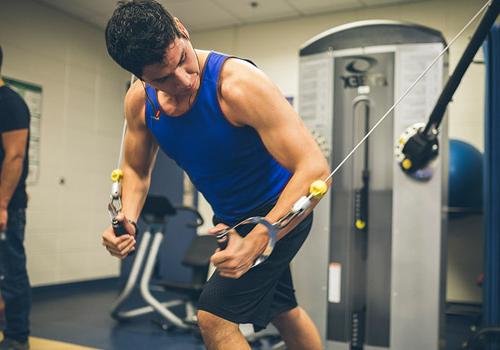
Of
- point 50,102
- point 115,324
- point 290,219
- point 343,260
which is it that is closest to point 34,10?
point 50,102

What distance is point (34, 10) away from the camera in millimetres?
4836

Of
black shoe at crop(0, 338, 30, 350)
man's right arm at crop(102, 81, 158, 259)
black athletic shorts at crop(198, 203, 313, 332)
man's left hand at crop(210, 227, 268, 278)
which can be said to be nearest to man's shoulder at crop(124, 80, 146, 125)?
man's right arm at crop(102, 81, 158, 259)

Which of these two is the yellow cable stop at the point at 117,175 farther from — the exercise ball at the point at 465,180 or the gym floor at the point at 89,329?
the exercise ball at the point at 465,180

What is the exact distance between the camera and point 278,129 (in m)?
1.31

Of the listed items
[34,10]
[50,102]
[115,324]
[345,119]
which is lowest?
[115,324]

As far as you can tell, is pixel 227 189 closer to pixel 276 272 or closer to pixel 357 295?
pixel 276 272

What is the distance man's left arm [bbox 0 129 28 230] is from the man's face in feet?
5.43

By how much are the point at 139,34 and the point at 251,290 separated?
0.76 metres

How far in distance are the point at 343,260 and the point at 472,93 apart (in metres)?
2.42

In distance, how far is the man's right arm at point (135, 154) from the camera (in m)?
1.66

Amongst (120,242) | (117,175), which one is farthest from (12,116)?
(120,242)

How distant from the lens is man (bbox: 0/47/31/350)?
267 centimetres

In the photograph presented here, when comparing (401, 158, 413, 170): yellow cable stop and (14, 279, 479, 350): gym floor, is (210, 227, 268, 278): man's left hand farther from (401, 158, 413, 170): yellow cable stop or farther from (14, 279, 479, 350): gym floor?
(14, 279, 479, 350): gym floor

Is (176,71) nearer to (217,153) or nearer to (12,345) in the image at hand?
(217,153)
